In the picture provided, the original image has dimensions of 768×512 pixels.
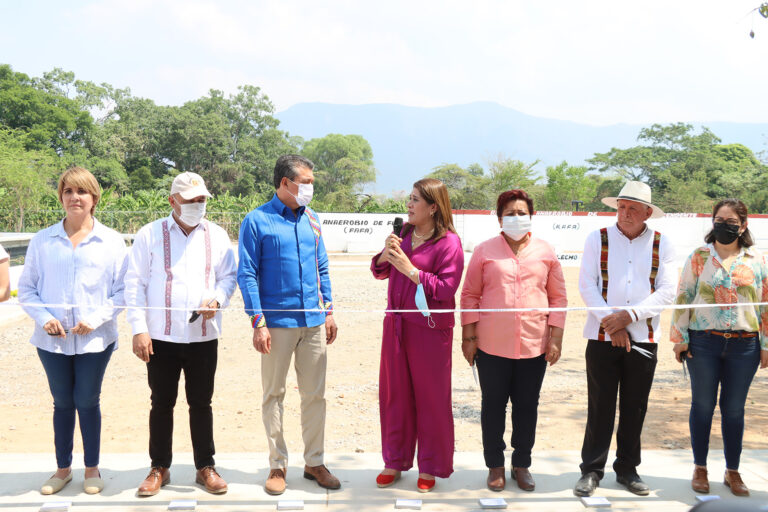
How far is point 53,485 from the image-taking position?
365 cm

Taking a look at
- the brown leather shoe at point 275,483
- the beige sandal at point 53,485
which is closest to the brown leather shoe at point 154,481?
the beige sandal at point 53,485

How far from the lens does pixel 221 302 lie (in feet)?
12.1

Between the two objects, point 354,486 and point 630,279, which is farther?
point 354,486

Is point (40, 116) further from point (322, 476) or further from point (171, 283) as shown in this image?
point (322, 476)

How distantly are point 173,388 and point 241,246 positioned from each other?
0.88 metres

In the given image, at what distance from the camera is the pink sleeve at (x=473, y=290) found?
3.73m

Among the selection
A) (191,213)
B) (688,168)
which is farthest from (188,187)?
(688,168)

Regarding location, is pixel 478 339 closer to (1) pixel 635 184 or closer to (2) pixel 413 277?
(2) pixel 413 277

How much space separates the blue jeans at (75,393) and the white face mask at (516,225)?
2.32 metres

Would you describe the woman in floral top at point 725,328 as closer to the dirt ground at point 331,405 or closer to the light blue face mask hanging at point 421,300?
the dirt ground at point 331,405

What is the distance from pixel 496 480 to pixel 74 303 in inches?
101

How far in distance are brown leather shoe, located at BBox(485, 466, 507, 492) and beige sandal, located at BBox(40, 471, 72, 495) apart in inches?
95.2

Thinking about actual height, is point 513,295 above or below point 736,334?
above

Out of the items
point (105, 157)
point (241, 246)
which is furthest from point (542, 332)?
point (105, 157)
